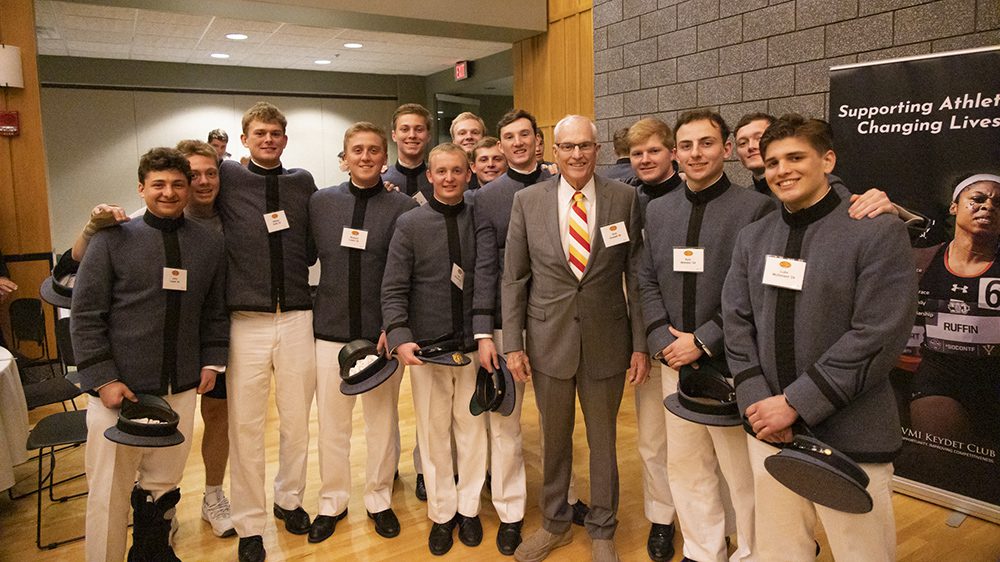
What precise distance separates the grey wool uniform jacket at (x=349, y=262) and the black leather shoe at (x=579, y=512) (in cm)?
126

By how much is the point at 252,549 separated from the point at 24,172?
439 centimetres

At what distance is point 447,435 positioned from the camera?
2.93 m

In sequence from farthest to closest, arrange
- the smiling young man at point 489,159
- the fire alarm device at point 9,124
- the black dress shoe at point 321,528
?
the fire alarm device at point 9,124 < the smiling young man at point 489,159 < the black dress shoe at point 321,528

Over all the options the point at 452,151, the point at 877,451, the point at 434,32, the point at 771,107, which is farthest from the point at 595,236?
the point at 434,32

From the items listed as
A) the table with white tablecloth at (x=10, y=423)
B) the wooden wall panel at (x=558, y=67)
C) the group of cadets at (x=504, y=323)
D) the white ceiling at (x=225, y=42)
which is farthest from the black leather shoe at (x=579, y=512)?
the white ceiling at (x=225, y=42)

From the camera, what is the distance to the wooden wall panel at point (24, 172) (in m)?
5.33

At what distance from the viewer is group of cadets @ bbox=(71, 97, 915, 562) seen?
1.90 meters

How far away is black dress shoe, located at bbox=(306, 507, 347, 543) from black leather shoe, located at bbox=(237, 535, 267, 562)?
8.5 inches

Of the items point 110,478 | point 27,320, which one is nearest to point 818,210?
point 110,478

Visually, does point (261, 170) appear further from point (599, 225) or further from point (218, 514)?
point (218, 514)

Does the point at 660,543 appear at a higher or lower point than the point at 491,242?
lower

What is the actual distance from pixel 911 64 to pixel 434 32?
5.15 meters

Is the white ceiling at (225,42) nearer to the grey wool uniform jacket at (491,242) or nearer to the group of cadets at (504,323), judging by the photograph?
the group of cadets at (504,323)

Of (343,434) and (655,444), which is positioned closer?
(655,444)
